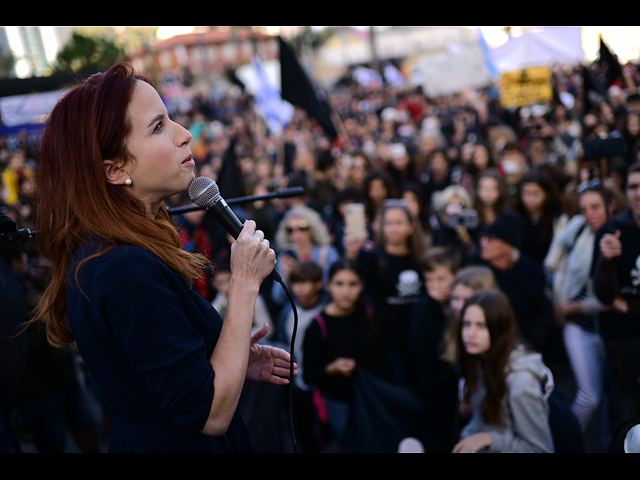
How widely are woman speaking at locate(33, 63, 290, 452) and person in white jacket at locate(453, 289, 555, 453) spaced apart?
5.15ft

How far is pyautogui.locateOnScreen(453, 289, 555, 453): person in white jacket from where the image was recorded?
2.37m

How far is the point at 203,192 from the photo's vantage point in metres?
1.37

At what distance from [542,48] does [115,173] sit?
350 inches

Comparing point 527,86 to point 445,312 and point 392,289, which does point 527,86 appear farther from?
point 445,312

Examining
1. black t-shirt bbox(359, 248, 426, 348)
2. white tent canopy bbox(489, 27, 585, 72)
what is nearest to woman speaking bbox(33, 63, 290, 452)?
black t-shirt bbox(359, 248, 426, 348)

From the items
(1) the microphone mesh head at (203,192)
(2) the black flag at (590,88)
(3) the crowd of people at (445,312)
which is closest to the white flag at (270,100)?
(3) the crowd of people at (445,312)

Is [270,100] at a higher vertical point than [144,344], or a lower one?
higher

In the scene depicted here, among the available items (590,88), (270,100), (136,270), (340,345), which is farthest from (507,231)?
(270,100)

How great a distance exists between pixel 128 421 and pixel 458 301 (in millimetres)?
2354

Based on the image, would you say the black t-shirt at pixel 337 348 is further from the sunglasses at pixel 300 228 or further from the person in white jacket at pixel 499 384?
the sunglasses at pixel 300 228

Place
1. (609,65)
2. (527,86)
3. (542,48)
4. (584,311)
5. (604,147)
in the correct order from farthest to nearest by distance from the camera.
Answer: (542,48) < (527,86) < (609,65) < (584,311) < (604,147)

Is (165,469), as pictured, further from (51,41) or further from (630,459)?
(51,41)

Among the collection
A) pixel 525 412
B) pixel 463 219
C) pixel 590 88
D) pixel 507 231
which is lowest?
pixel 525 412

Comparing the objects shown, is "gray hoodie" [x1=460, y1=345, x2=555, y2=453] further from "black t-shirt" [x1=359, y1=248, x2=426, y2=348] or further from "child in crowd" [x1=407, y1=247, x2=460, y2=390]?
"black t-shirt" [x1=359, y1=248, x2=426, y2=348]
